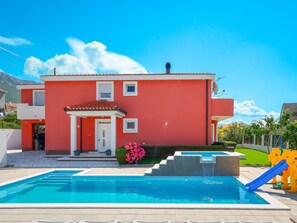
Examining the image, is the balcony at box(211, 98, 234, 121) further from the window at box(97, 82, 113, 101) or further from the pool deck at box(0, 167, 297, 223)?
the pool deck at box(0, 167, 297, 223)

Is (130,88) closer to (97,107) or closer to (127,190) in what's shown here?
(97,107)

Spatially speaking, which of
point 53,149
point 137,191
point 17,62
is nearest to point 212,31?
point 137,191

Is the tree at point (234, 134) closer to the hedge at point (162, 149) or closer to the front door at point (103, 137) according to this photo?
the hedge at point (162, 149)

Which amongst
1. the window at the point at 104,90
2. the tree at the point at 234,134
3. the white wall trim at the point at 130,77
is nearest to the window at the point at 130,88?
the white wall trim at the point at 130,77

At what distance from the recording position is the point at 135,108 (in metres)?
20.7

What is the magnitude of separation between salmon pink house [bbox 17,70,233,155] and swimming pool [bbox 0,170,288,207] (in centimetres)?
746

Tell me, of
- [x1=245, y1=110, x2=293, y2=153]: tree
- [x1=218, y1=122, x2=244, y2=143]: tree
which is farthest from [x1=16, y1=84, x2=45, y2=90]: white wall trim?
[x1=218, y1=122, x2=244, y2=143]: tree

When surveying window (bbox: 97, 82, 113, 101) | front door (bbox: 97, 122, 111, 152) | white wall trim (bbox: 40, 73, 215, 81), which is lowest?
front door (bbox: 97, 122, 111, 152)

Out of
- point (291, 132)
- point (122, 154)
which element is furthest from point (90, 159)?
point (291, 132)

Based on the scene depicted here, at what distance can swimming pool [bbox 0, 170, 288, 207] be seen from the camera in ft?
29.2

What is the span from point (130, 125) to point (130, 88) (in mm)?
3101

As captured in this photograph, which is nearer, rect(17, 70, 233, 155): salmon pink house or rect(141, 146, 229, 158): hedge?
rect(141, 146, 229, 158): hedge

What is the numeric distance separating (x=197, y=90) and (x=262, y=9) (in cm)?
744

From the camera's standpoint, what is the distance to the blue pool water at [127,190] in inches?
356
